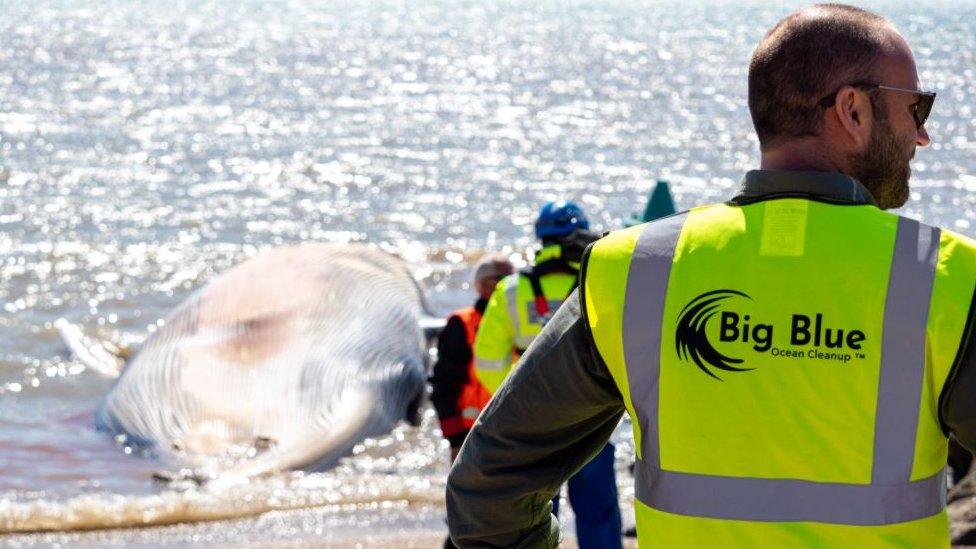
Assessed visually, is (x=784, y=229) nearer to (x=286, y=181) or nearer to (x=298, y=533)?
(x=298, y=533)

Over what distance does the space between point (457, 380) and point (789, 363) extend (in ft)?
15.2

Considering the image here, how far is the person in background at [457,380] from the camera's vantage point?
6621 mm

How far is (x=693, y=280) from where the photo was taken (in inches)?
83.2

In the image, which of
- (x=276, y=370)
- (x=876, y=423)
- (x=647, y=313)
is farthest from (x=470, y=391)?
(x=876, y=423)

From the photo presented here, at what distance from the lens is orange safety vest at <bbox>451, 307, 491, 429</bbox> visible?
6.62 metres

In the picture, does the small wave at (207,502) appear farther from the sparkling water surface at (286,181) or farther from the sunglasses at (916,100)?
the sunglasses at (916,100)

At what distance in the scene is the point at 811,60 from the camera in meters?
2.13

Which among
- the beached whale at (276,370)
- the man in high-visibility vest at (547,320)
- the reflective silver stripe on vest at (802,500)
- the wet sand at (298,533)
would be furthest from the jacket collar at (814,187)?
the beached whale at (276,370)

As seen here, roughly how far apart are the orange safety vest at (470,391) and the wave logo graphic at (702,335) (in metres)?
4.47

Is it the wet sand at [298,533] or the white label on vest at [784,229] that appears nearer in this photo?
the white label on vest at [784,229]

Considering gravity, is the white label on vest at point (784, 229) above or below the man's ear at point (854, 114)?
below

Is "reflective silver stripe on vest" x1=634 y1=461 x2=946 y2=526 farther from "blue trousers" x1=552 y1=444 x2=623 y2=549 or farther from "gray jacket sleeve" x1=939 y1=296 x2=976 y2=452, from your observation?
"blue trousers" x1=552 y1=444 x2=623 y2=549

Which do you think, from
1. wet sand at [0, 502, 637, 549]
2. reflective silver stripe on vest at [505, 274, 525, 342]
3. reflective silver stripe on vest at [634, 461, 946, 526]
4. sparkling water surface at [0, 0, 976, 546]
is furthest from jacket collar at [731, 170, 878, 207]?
sparkling water surface at [0, 0, 976, 546]

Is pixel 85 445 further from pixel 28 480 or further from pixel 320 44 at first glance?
pixel 320 44
